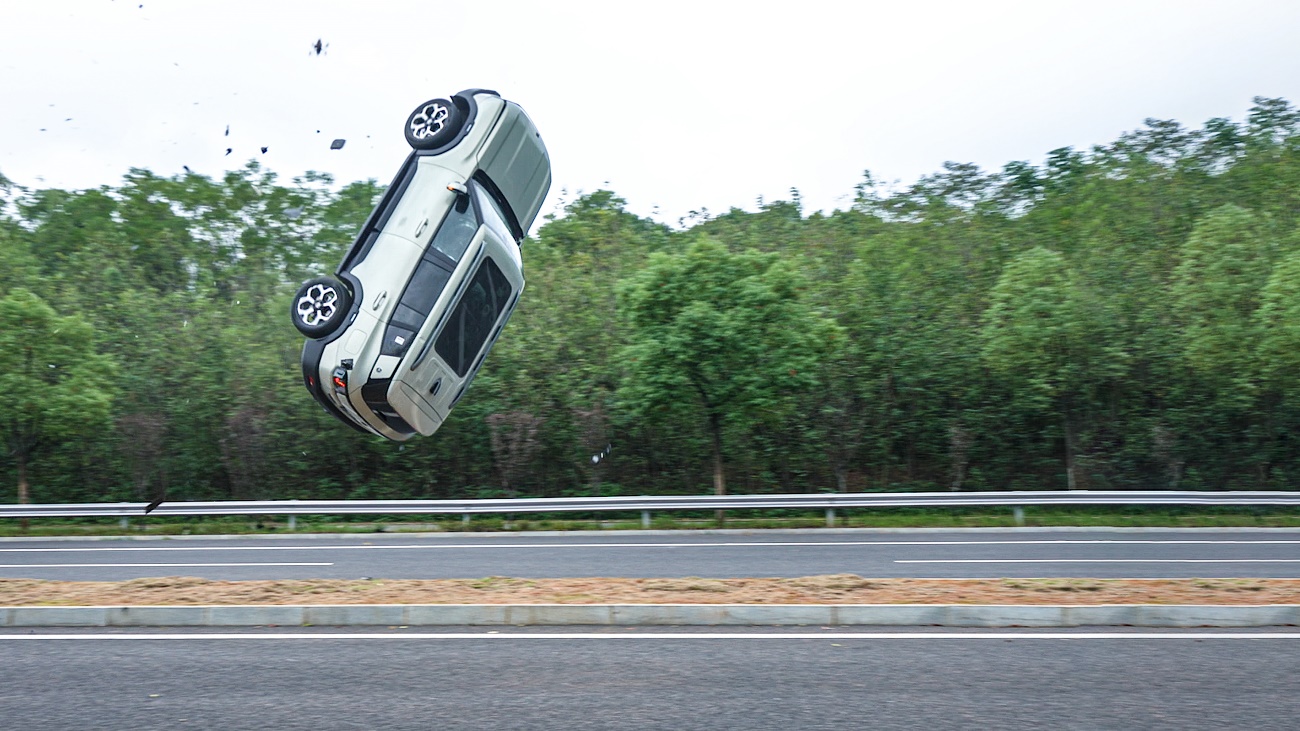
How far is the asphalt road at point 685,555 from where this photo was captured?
12.2 m

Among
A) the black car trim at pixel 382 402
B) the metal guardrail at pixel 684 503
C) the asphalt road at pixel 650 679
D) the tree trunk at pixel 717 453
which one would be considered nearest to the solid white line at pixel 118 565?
the black car trim at pixel 382 402

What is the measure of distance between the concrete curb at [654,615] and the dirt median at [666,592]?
0.39 m

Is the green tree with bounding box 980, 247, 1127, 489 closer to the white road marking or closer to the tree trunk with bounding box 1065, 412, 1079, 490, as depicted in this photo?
the tree trunk with bounding box 1065, 412, 1079, 490

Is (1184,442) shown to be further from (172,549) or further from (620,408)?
(172,549)

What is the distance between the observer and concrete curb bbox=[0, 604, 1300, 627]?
8.00 m

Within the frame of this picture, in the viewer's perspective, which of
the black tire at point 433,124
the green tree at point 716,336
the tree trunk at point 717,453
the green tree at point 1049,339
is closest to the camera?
the black tire at point 433,124

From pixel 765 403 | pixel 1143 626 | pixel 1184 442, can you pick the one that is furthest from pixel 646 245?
pixel 1143 626

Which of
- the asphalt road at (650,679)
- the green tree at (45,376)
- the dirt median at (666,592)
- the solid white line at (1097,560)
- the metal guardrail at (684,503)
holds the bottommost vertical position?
the solid white line at (1097,560)

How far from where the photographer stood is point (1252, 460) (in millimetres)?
24109

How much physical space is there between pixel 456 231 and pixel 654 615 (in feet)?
24.2

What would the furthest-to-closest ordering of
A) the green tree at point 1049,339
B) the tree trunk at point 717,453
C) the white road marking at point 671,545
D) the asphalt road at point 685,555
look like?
the green tree at point 1049,339
the tree trunk at point 717,453
the white road marking at point 671,545
the asphalt road at point 685,555

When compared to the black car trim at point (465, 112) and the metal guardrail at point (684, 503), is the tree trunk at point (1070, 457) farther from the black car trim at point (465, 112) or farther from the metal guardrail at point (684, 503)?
→ the black car trim at point (465, 112)

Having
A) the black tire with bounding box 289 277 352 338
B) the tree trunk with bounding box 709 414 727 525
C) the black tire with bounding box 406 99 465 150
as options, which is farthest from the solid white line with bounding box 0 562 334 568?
the tree trunk with bounding box 709 414 727 525

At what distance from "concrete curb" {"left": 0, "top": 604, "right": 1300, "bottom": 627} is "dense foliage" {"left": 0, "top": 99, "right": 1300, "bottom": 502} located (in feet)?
39.6
